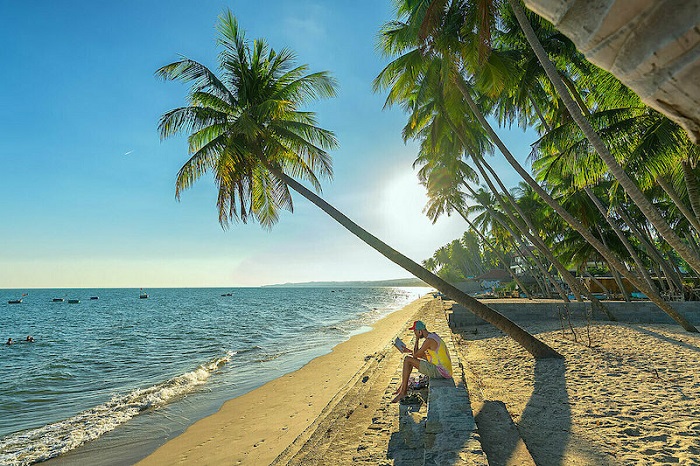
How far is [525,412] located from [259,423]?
570 cm

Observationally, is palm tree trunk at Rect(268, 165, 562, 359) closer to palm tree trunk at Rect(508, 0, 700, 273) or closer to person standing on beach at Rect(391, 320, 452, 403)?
person standing on beach at Rect(391, 320, 452, 403)

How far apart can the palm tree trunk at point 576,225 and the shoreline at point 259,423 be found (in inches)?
307

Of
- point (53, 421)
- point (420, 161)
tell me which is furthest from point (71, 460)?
point (420, 161)

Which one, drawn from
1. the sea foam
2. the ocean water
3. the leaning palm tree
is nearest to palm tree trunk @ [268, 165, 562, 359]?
the leaning palm tree

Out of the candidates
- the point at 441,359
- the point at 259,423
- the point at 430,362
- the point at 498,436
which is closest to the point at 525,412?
the point at 441,359

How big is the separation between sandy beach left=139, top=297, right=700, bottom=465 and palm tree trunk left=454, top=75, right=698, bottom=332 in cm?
76

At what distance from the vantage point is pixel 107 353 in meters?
18.2

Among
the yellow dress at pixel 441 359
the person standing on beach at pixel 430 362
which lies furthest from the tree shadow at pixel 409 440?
the yellow dress at pixel 441 359

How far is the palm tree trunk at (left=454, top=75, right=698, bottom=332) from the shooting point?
30.7 feet

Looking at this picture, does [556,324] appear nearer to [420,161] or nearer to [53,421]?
[420,161]

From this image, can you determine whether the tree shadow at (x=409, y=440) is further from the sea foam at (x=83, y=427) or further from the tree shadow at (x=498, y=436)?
the sea foam at (x=83, y=427)

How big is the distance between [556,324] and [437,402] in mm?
11663

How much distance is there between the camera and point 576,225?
9477 millimetres

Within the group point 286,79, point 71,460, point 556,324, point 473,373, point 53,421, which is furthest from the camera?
point 556,324
